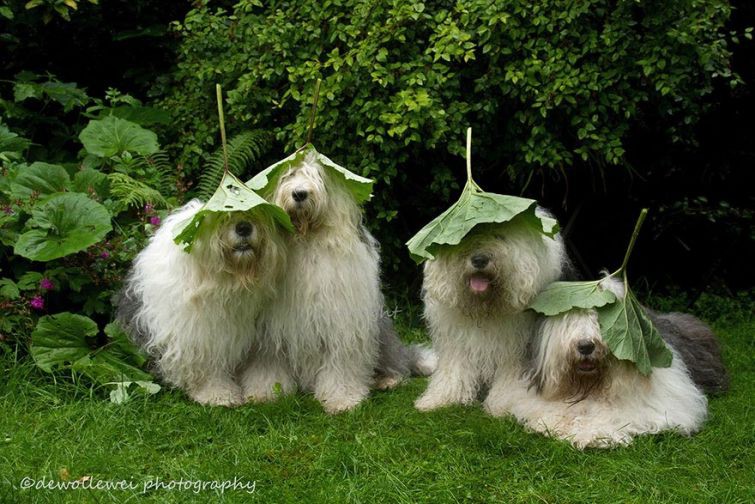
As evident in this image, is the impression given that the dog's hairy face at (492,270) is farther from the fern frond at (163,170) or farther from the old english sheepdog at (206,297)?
the fern frond at (163,170)

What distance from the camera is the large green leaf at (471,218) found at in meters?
4.33

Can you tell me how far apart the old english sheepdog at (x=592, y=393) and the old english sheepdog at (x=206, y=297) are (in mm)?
1380

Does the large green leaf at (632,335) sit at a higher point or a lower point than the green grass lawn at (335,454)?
higher

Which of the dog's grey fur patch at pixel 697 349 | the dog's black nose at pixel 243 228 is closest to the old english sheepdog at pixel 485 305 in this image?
the dog's grey fur patch at pixel 697 349

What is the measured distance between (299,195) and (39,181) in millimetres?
1993

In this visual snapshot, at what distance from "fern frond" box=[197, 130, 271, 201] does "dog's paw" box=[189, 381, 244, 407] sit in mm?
1869

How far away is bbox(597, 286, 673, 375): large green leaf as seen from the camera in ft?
13.9

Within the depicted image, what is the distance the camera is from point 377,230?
21.6ft

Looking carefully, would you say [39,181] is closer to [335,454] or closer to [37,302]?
[37,302]

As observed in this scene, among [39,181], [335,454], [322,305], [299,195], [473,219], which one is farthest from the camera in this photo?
[39,181]

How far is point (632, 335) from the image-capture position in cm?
428

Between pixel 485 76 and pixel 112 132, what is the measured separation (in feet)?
8.24

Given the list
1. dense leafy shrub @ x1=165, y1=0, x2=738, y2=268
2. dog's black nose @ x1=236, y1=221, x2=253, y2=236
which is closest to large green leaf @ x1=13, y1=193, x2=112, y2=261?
dog's black nose @ x1=236, y1=221, x2=253, y2=236

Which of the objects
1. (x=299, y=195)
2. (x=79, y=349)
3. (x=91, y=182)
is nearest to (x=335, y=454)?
(x=299, y=195)
